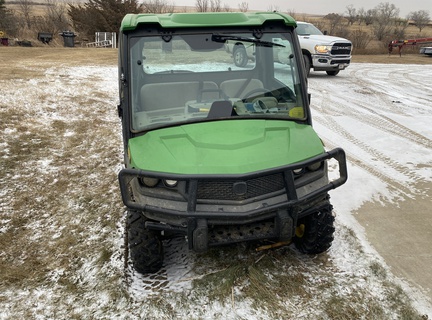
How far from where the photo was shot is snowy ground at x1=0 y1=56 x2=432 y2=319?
2.89 metres

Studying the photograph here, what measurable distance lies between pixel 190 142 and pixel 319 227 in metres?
1.39

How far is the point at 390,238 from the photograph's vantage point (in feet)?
12.3

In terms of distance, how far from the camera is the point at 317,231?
321 cm

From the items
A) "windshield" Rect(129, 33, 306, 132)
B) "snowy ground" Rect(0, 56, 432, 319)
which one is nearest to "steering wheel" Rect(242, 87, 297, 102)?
"windshield" Rect(129, 33, 306, 132)

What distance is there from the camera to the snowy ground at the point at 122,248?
2.89 metres

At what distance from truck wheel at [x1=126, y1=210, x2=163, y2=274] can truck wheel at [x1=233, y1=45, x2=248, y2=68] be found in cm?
178

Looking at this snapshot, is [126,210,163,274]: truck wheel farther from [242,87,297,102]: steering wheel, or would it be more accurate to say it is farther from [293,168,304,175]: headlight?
[242,87,297,102]: steering wheel

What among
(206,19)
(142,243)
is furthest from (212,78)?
(142,243)

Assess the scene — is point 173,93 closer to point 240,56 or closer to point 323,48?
point 240,56

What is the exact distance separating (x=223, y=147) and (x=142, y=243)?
1037mm

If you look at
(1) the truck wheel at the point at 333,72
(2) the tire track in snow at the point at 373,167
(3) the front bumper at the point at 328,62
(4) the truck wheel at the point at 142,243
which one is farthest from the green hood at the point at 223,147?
(1) the truck wheel at the point at 333,72

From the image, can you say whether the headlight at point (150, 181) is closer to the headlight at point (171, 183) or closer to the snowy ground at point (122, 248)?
the headlight at point (171, 183)

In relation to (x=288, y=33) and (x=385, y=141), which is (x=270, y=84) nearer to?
(x=288, y=33)

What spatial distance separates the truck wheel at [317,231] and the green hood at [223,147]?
0.64 m
